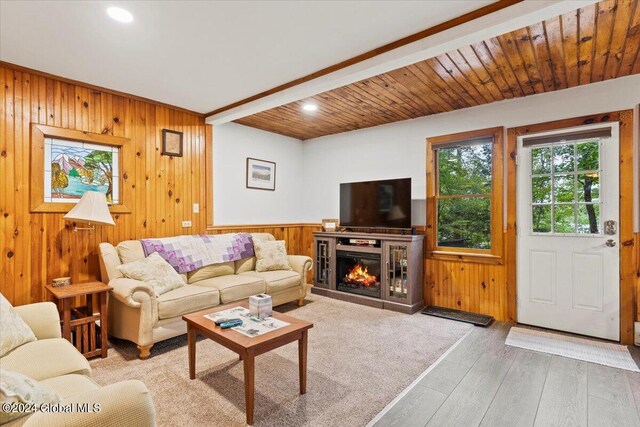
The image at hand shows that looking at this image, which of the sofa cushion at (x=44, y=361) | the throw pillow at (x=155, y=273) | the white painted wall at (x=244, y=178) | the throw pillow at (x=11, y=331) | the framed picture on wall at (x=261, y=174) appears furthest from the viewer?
A: the framed picture on wall at (x=261, y=174)

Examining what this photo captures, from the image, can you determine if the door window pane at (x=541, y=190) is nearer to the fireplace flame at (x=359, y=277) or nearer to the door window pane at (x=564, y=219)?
the door window pane at (x=564, y=219)

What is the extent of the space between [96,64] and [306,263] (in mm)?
3040

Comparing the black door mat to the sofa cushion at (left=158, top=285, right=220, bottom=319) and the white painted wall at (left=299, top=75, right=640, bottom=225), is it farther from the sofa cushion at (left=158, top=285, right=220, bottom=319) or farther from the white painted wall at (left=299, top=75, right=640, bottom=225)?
the sofa cushion at (left=158, top=285, right=220, bottom=319)

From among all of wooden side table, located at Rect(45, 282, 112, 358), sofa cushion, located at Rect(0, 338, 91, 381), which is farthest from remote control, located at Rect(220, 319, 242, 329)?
wooden side table, located at Rect(45, 282, 112, 358)

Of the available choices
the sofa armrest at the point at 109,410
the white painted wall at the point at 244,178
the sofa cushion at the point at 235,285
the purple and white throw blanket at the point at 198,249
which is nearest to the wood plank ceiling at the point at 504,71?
the white painted wall at the point at 244,178

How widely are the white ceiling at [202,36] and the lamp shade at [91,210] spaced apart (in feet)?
3.85

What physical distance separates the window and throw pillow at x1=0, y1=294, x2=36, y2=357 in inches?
175

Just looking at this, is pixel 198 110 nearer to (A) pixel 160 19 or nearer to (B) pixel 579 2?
(A) pixel 160 19

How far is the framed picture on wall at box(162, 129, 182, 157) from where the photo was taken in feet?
13.0

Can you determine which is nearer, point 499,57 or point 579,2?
Result: point 579,2

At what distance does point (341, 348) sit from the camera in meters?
2.93

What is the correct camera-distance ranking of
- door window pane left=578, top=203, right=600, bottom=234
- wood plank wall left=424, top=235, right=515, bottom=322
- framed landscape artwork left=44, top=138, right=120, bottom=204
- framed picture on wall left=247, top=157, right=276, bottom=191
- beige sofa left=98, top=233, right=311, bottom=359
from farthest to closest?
1. framed picture on wall left=247, top=157, right=276, bottom=191
2. wood plank wall left=424, top=235, right=515, bottom=322
3. door window pane left=578, top=203, right=600, bottom=234
4. framed landscape artwork left=44, top=138, right=120, bottom=204
5. beige sofa left=98, top=233, right=311, bottom=359

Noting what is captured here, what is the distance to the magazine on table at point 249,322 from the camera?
214 cm

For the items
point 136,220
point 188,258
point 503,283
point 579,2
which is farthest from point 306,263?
point 579,2
